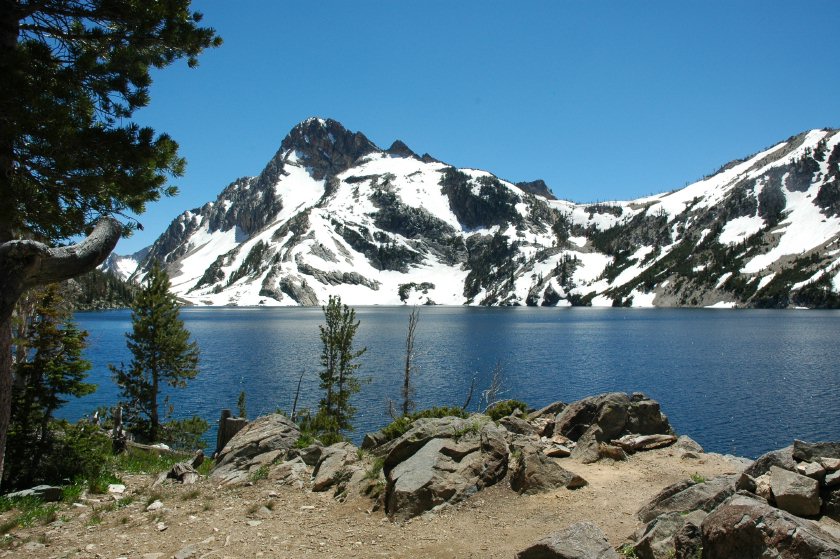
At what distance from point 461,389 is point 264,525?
48.7 metres

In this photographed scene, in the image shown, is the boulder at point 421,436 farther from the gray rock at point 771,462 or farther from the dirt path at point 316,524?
the gray rock at point 771,462

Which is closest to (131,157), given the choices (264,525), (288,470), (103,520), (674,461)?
(264,525)

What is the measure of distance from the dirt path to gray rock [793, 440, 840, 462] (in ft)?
11.8

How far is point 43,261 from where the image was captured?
6664mm

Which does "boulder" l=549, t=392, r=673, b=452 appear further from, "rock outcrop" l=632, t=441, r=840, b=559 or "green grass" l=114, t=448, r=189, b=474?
"green grass" l=114, t=448, r=189, b=474

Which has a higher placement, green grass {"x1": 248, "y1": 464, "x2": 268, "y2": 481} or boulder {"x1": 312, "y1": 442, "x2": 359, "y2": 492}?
boulder {"x1": 312, "y1": 442, "x2": 359, "y2": 492}

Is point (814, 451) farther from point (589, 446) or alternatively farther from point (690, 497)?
point (589, 446)

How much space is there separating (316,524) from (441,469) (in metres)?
3.45

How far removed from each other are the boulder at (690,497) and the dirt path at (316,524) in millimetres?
590

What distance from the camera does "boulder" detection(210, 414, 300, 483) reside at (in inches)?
699

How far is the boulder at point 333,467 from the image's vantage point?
15414 millimetres

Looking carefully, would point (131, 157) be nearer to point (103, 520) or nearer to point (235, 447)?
point (103, 520)

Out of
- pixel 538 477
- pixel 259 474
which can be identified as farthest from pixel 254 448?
pixel 538 477

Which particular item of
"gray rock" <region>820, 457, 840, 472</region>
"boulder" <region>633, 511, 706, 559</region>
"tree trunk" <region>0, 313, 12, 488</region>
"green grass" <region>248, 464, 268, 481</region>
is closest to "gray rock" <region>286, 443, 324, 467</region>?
"green grass" <region>248, 464, 268, 481</region>
